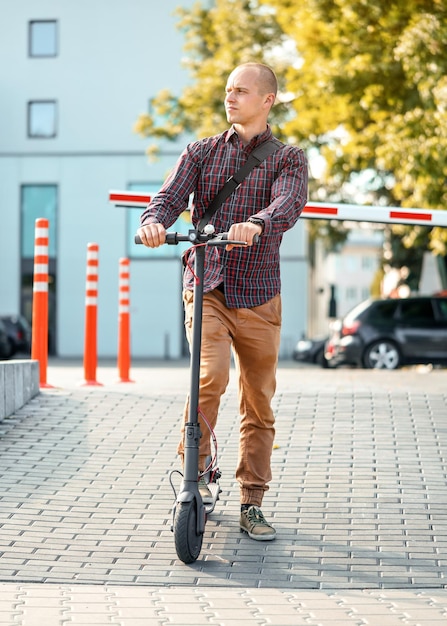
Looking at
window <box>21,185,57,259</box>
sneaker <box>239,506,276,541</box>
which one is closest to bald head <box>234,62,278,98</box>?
sneaker <box>239,506,276,541</box>

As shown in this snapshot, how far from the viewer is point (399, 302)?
68.4 ft

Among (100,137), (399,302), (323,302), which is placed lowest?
(323,302)

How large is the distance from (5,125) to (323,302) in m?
38.3

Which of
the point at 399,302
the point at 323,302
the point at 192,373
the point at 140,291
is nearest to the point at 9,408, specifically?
the point at 192,373

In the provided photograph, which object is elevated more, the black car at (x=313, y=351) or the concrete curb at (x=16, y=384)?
the concrete curb at (x=16, y=384)

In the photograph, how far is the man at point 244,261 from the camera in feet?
18.0

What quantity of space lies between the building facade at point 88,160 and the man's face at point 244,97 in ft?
125

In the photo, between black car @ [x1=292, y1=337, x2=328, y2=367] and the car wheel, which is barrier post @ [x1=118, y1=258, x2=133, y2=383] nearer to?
the car wheel

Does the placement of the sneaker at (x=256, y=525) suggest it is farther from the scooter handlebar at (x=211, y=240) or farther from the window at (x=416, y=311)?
the window at (x=416, y=311)

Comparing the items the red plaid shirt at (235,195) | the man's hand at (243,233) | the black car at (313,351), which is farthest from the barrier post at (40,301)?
the black car at (313,351)

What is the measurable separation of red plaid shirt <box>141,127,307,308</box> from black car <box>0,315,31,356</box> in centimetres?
2640

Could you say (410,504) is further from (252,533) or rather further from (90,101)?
(90,101)

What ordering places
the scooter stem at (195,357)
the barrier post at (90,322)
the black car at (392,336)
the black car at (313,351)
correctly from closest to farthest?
the scooter stem at (195,357), the barrier post at (90,322), the black car at (392,336), the black car at (313,351)

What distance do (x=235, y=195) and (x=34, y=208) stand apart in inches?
1555
